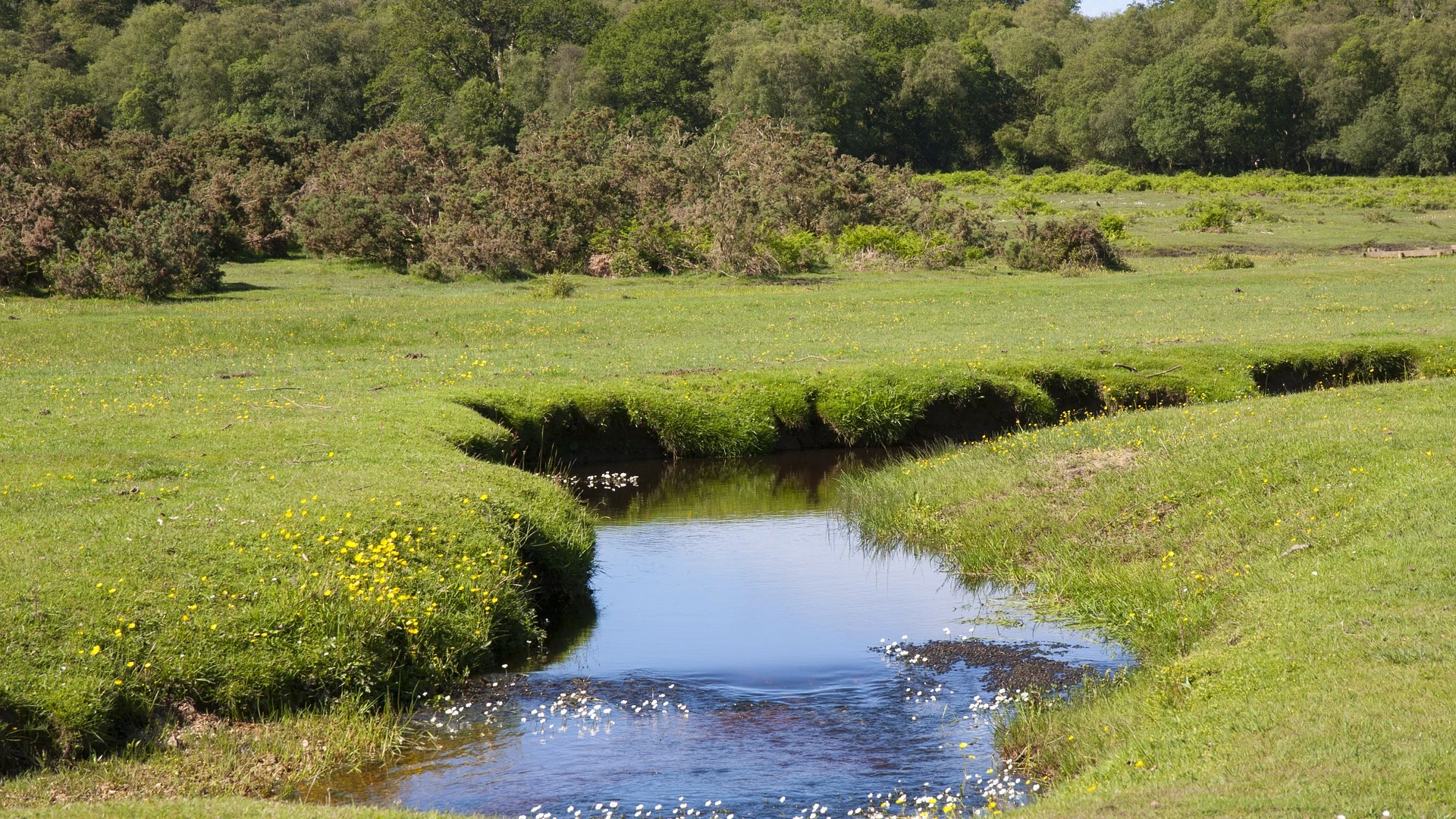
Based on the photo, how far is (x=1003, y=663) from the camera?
12.4 metres

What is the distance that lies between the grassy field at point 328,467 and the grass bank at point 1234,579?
1.12 meters

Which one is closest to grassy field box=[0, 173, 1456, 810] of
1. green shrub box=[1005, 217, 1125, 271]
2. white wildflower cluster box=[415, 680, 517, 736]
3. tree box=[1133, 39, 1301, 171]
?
white wildflower cluster box=[415, 680, 517, 736]

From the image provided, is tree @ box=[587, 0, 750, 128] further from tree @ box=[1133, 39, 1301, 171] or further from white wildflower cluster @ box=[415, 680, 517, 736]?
white wildflower cluster @ box=[415, 680, 517, 736]

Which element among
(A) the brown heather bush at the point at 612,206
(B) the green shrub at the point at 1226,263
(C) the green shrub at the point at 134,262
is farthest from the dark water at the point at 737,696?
(B) the green shrub at the point at 1226,263

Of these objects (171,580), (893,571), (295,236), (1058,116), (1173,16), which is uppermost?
(1173,16)

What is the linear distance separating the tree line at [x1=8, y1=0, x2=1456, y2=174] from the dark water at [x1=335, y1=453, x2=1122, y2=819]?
7265 cm

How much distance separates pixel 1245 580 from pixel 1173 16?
4944 inches

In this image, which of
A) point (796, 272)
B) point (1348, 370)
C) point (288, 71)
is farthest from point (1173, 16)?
point (1348, 370)

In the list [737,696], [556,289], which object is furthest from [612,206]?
[737,696]

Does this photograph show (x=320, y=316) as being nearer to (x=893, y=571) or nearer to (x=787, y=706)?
Answer: (x=893, y=571)

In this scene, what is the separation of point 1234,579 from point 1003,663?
2416mm

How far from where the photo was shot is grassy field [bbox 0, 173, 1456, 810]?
32.8 ft

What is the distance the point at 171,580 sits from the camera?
1122 cm

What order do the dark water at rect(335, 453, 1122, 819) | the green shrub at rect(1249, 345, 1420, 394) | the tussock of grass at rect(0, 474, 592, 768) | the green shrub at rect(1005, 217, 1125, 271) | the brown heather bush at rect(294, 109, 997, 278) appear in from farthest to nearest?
the green shrub at rect(1005, 217, 1125, 271)
the brown heather bush at rect(294, 109, 997, 278)
the green shrub at rect(1249, 345, 1420, 394)
the tussock of grass at rect(0, 474, 592, 768)
the dark water at rect(335, 453, 1122, 819)
